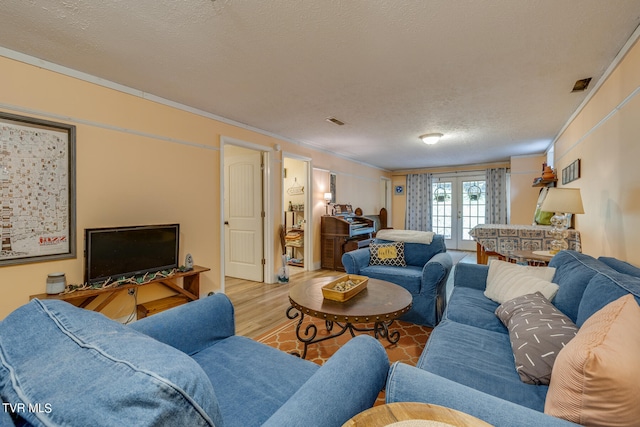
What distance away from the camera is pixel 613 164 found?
224cm

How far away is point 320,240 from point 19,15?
4.56 metres

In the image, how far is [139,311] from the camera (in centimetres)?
270

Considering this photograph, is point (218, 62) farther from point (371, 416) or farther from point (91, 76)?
point (371, 416)

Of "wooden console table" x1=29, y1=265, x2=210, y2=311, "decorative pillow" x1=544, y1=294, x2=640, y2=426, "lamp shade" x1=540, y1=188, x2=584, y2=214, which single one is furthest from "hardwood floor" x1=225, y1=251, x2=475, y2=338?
"lamp shade" x1=540, y1=188, x2=584, y2=214

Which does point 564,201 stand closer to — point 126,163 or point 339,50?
point 339,50

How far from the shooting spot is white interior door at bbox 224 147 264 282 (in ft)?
14.4

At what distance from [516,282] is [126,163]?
3477 mm

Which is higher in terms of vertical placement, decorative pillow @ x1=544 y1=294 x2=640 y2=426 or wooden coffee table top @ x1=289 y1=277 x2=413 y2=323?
decorative pillow @ x1=544 y1=294 x2=640 y2=426

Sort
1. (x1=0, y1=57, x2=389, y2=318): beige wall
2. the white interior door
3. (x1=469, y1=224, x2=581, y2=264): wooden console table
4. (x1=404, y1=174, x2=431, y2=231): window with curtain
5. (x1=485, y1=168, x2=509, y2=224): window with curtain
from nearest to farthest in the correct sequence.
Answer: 1. (x1=0, y1=57, x2=389, y2=318): beige wall
2. (x1=469, y1=224, x2=581, y2=264): wooden console table
3. the white interior door
4. (x1=485, y1=168, x2=509, y2=224): window with curtain
5. (x1=404, y1=174, x2=431, y2=231): window with curtain

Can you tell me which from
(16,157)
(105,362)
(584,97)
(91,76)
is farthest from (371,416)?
(584,97)

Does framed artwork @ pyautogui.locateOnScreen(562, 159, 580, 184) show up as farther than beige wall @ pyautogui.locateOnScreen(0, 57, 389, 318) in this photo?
Yes

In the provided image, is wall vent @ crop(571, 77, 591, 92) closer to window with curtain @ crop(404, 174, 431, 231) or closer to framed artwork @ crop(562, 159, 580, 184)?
framed artwork @ crop(562, 159, 580, 184)

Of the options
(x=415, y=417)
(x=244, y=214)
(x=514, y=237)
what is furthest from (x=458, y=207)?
(x=415, y=417)

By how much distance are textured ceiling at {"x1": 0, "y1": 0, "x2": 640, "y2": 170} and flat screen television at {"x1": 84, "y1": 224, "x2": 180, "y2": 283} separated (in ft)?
4.60
